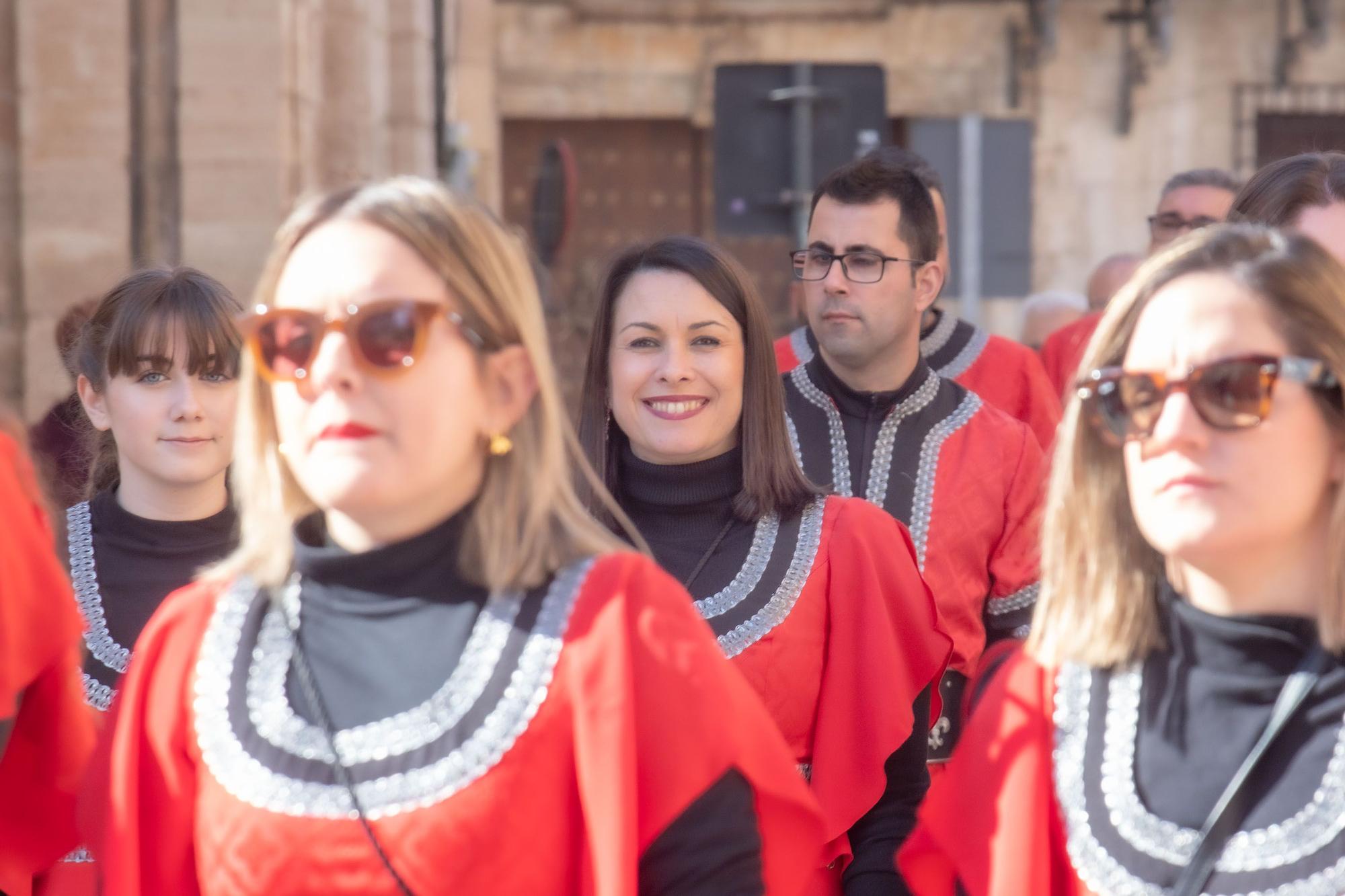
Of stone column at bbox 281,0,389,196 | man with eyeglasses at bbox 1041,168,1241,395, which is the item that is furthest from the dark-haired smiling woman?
stone column at bbox 281,0,389,196

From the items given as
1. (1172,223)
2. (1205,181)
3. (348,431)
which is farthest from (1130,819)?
(1205,181)

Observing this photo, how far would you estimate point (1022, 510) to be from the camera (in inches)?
177

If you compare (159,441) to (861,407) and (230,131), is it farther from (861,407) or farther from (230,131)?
(230,131)

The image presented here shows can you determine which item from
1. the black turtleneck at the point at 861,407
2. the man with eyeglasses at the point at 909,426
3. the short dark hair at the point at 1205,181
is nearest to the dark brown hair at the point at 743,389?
the man with eyeglasses at the point at 909,426

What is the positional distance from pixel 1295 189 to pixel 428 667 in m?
2.02

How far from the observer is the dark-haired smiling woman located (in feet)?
10.7

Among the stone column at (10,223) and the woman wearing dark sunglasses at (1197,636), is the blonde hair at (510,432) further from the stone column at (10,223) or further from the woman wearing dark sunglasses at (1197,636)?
the stone column at (10,223)

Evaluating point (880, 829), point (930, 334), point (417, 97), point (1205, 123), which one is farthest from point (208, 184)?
point (1205, 123)

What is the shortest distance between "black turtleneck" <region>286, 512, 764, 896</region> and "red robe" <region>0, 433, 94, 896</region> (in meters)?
0.44

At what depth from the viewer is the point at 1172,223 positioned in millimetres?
6133

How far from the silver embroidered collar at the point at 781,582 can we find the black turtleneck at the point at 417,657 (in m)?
1.00

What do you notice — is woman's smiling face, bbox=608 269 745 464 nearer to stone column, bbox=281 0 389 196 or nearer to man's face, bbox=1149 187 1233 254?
man's face, bbox=1149 187 1233 254

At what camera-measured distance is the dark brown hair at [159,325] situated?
3.78 meters

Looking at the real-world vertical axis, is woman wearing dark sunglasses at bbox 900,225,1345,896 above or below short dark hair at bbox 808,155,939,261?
below
